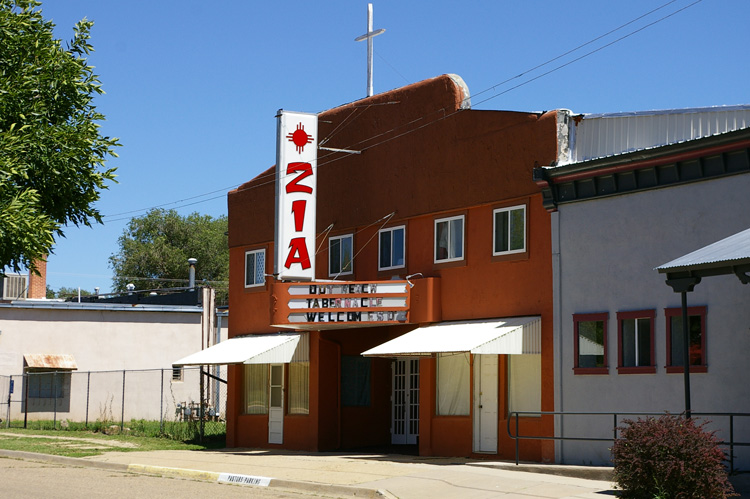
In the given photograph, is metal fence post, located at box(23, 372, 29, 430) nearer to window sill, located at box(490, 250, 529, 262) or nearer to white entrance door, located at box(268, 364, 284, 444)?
white entrance door, located at box(268, 364, 284, 444)

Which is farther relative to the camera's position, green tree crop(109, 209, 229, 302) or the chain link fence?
green tree crop(109, 209, 229, 302)

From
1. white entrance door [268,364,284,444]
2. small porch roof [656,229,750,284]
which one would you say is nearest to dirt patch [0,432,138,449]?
white entrance door [268,364,284,444]

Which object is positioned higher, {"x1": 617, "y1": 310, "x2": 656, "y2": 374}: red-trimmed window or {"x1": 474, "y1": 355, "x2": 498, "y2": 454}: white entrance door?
{"x1": 617, "y1": 310, "x2": 656, "y2": 374}: red-trimmed window

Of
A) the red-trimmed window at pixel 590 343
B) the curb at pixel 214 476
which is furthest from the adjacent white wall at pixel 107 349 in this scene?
the red-trimmed window at pixel 590 343

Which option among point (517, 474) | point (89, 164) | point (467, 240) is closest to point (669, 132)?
point (467, 240)

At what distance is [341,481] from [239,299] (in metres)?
12.5

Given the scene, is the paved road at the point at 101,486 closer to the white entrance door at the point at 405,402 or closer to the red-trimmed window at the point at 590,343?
the red-trimmed window at the point at 590,343

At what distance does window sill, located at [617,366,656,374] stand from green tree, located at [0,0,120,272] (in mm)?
13555

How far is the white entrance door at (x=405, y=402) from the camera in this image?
1027 inches

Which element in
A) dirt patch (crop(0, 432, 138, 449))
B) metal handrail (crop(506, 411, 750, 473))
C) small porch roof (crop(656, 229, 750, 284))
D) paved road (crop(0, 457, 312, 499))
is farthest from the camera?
dirt patch (crop(0, 432, 138, 449))

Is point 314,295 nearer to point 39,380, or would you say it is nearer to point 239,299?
point 239,299

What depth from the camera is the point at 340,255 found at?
26.2m

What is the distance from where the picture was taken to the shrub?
13.3m

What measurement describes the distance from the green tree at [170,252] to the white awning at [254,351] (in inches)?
2022
